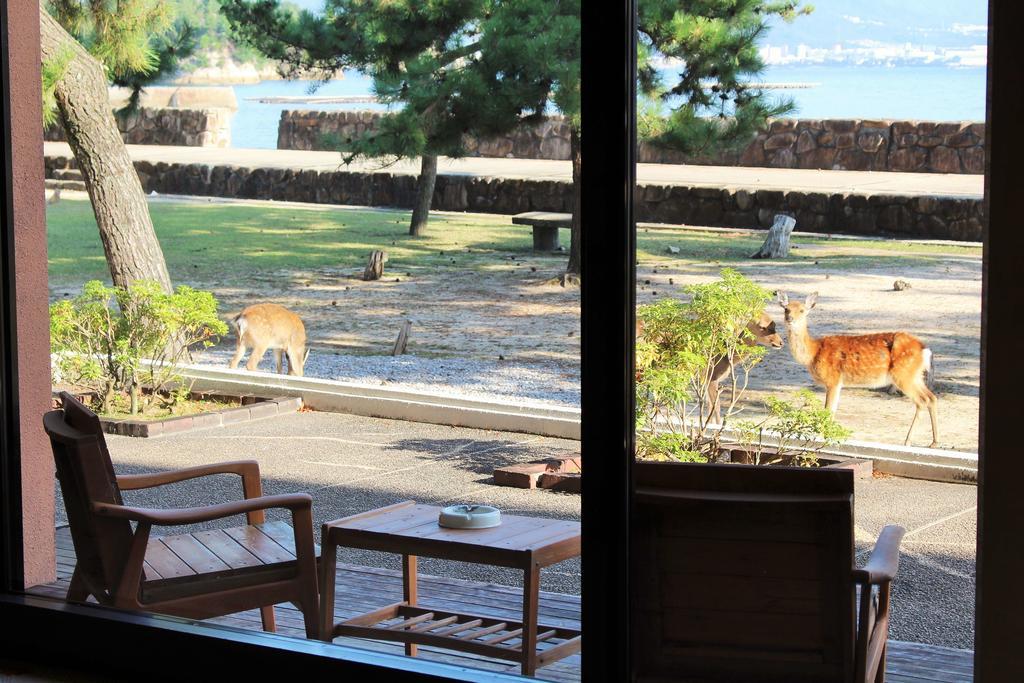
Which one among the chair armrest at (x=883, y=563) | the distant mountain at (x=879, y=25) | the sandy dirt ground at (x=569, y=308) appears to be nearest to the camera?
the chair armrest at (x=883, y=563)

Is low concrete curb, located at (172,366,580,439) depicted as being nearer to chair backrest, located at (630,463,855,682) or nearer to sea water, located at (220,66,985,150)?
sea water, located at (220,66,985,150)

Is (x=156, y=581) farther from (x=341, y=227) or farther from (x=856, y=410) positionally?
(x=341, y=227)

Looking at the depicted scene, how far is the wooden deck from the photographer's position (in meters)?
2.50

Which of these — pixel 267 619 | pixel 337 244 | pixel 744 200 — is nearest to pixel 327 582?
pixel 267 619

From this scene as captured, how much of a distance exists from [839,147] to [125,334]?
7.52 metres

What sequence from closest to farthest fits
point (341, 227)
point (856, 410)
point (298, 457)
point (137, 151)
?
point (298, 457) → point (856, 410) → point (341, 227) → point (137, 151)

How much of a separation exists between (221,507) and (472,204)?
11.5 metres

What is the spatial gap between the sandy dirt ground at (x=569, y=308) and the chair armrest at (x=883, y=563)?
4.92 meters

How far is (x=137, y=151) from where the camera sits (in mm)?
16922

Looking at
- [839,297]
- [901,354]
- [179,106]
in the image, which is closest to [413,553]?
[901,354]

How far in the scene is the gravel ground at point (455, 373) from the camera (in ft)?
26.8

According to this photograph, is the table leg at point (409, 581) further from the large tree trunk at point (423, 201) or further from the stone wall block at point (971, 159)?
the large tree trunk at point (423, 201)

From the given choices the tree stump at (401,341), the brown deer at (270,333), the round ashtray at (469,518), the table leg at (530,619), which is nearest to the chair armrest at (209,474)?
the round ashtray at (469,518)

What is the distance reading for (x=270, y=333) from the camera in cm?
699
